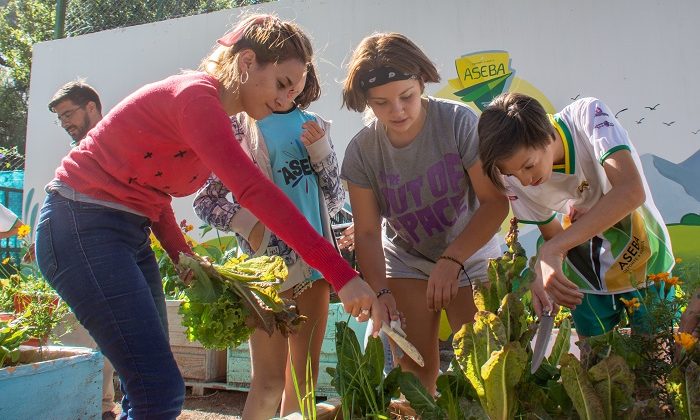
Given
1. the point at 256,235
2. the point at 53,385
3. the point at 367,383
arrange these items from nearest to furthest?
1. the point at 367,383
2. the point at 256,235
3. the point at 53,385

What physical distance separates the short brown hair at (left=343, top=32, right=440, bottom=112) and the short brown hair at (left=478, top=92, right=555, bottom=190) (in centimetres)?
34

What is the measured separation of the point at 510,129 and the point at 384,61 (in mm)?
569

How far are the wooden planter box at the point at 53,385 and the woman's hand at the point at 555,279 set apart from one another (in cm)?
224

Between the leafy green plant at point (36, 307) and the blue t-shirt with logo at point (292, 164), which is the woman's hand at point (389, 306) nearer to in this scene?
the blue t-shirt with logo at point (292, 164)

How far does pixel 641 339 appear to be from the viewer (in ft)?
6.22

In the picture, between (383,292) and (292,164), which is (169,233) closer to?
(292,164)

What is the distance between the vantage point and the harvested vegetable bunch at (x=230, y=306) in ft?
6.92

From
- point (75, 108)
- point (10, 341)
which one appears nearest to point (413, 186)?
point (10, 341)

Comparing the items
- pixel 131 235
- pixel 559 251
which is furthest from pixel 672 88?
pixel 131 235

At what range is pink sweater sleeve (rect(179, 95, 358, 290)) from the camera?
5.63 ft

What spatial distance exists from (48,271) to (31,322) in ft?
5.35

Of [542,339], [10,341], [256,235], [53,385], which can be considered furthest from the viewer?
[10,341]

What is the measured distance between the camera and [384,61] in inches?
96.2

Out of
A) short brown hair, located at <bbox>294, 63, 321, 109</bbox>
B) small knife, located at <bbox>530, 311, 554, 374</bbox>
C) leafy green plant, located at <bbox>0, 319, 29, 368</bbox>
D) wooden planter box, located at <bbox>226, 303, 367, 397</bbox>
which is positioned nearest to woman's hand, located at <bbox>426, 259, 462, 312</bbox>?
small knife, located at <bbox>530, 311, 554, 374</bbox>
